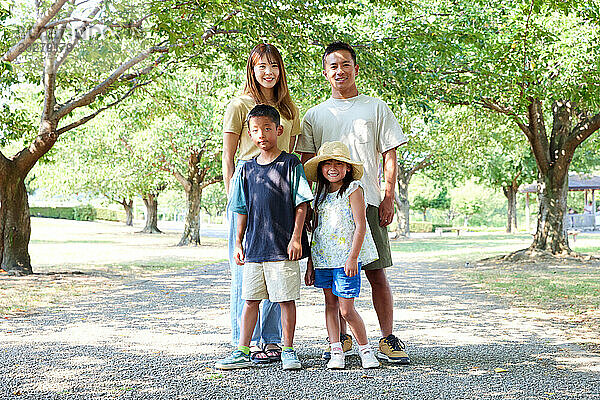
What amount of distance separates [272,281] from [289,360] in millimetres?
547

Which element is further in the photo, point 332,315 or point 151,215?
point 151,215

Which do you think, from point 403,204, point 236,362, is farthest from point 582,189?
point 236,362

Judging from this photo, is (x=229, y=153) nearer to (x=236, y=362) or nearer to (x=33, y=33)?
(x=236, y=362)

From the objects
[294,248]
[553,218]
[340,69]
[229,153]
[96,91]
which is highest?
[96,91]

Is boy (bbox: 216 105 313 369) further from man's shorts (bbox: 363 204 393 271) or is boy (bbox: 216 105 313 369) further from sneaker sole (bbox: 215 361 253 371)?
man's shorts (bbox: 363 204 393 271)

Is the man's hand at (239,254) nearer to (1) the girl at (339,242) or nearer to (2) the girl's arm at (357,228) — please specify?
(1) the girl at (339,242)

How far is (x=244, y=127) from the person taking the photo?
4.58 metres

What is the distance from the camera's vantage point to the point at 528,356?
15.8 feet

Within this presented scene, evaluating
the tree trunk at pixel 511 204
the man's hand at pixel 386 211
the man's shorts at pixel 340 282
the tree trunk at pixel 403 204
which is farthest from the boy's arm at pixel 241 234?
the tree trunk at pixel 511 204

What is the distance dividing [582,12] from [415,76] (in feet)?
12.0

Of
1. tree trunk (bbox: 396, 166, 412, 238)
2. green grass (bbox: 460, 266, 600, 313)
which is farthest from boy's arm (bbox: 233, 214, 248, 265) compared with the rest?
tree trunk (bbox: 396, 166, 412, 238)

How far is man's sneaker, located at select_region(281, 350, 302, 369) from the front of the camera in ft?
14.1

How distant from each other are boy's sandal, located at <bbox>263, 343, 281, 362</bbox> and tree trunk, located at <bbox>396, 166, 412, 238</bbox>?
2795 centimetres

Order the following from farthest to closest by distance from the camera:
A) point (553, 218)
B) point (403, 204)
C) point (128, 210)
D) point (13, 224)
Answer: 1. point (128, 210)
2. point (403, 204)
3. point (553, 218)
4. point (13, 224)
